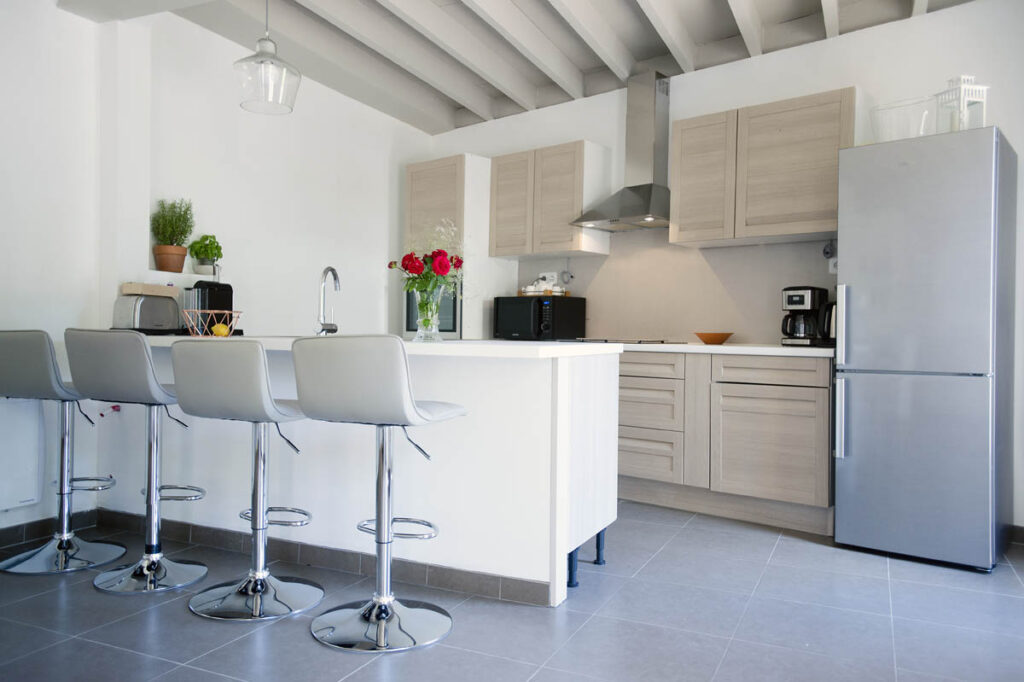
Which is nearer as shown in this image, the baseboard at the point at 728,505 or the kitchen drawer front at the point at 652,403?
the baseboard at the point at 728,505

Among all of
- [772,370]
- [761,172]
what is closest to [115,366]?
[772,370]

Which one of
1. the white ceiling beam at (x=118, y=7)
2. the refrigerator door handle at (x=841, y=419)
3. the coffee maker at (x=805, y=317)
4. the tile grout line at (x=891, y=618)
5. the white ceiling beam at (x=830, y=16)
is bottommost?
the tile grout line at (x=891, y=618)

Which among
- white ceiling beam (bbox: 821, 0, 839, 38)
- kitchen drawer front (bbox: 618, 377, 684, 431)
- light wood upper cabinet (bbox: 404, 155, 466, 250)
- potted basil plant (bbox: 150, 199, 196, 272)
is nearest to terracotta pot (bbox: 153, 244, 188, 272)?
potted basil plant (bbox: 150, 199, 196, 272)

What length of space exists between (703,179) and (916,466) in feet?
6.38

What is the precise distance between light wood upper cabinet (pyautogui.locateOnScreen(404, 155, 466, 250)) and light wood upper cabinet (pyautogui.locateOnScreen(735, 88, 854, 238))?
198cm

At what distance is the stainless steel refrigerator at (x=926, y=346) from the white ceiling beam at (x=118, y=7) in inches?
127

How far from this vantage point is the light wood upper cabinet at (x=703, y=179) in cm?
402

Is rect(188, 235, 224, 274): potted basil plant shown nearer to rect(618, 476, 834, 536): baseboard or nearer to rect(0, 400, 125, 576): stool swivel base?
rect(0, 400, 125, 576): stool swivel base

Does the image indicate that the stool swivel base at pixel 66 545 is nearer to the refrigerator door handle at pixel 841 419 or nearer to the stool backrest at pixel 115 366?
the stool backrest at pixel 115 366

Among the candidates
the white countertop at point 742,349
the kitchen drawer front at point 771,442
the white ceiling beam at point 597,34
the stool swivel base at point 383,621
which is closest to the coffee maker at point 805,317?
the white countertop at point 742,349

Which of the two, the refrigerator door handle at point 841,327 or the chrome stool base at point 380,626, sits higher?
the refrigerator door handle at point 841,327

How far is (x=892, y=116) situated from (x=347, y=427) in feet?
9.83

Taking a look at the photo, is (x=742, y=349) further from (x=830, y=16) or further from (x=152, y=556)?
(x=152, y=556)

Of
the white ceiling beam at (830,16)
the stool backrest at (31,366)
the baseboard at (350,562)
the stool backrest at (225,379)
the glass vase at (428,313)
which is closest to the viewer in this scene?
the stool backrest at (225,379)
